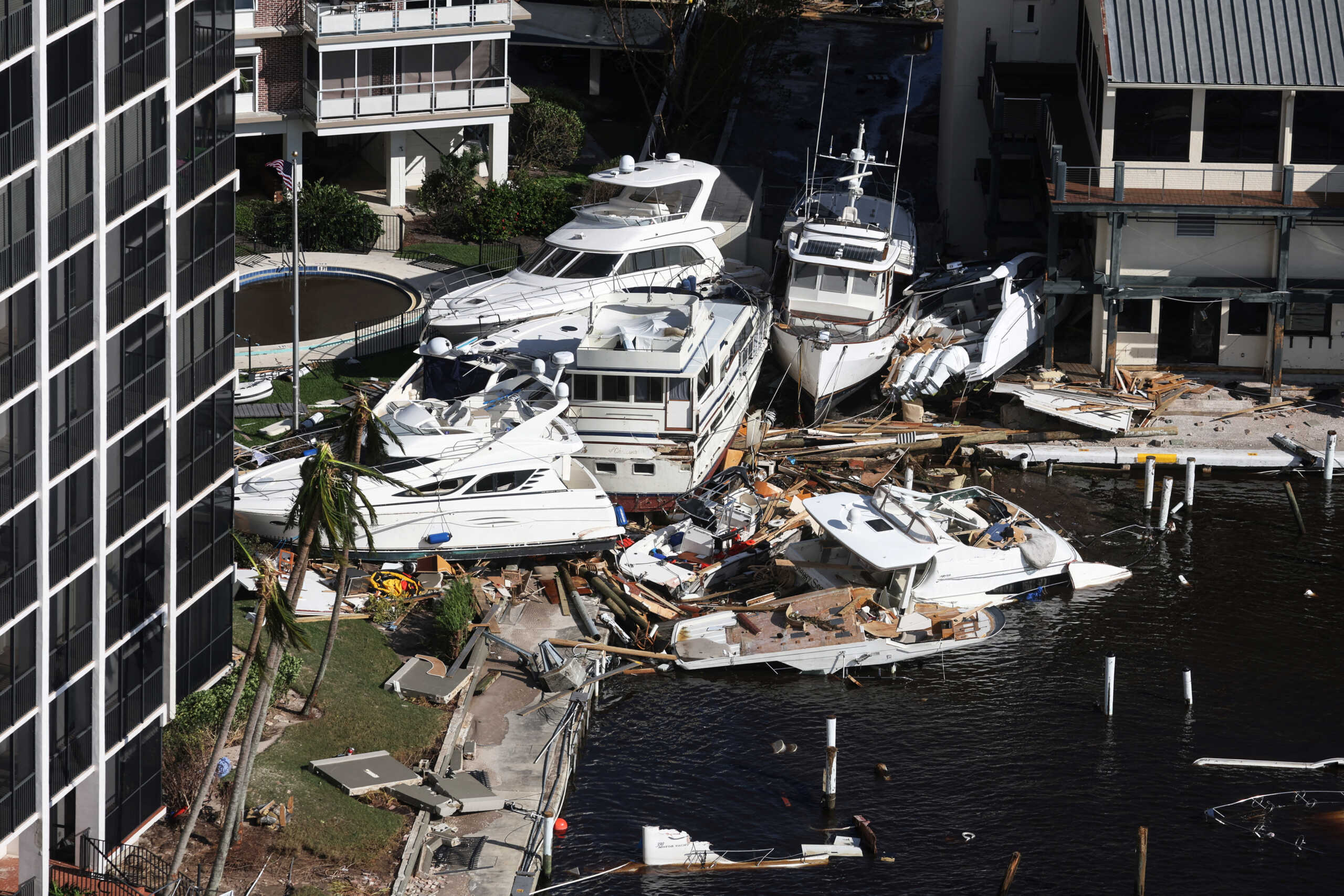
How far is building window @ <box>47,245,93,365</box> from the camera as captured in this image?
2394 centimetres

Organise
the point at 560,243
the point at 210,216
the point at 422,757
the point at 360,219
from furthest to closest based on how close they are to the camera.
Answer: the point at 360,219 < the point at 560,243 < the point at 422,757 < the point at 210,216

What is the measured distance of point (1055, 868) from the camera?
29.5 meters

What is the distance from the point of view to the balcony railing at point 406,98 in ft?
191

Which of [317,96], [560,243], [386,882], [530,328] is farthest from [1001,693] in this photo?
[317,96]

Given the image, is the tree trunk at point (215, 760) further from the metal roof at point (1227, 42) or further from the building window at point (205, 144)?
the metal roof at point (1227, 42)

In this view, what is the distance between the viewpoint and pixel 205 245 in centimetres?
2738

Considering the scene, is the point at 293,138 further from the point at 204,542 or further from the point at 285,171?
the point at 204,542

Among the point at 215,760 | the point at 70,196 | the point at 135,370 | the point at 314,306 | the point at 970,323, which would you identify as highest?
the point at 70,196

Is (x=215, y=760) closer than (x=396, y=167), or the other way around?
(x=215, y=760)

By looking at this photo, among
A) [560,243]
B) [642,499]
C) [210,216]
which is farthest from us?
[560,243]

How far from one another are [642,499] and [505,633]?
5.42 meters

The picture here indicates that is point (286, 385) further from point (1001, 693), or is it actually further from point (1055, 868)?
point (1055, 868)

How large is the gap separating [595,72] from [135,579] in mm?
46098

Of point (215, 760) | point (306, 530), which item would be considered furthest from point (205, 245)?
point (215, 760)
